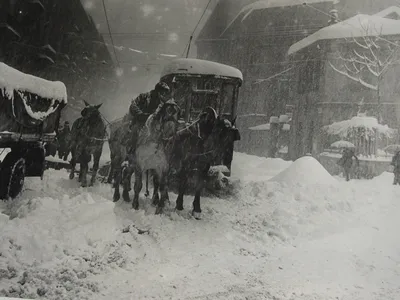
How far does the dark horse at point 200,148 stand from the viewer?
2586 millimetres

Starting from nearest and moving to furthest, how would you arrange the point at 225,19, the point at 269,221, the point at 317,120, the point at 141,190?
1. the point at 317,120
2. the point at 269,221
3. the point at 225,19
4. the point at 141,190

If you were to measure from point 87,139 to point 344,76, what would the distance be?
2435mm

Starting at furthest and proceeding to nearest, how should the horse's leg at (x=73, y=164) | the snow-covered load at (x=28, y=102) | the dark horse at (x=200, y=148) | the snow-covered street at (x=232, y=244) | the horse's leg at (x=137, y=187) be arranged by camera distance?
the horse's leg at (x=73, y=164) < the horse's leg at (x=137, y=187) < the dark horse at (x=200, y=148) < the snow-covered load at (x=28, y=102) < the snow-covered street at (x=232, y=244)

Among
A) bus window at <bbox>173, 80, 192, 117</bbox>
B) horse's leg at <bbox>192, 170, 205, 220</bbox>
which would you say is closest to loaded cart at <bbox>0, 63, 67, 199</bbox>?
bus window at <bbox>173, 80, 192, 117</bbox>

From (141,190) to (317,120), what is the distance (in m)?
1.81

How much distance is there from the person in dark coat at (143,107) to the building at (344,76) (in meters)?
1.03

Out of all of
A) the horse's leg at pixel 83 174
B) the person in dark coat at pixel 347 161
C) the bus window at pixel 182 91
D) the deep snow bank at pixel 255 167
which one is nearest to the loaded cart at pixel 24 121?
the horse's leg at pixel 83 174

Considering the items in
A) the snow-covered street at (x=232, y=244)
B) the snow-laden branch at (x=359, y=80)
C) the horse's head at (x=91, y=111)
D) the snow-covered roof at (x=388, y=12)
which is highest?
the snow-covered roof at (x=388, y=12)

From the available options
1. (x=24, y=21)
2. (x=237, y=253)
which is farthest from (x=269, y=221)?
(x=24, y=21)

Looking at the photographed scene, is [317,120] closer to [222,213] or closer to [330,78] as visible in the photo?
[330,78]

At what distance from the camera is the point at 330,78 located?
92.7 inches

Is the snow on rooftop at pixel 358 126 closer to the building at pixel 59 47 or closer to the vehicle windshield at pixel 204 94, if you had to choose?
the vehicle windshield at pixel 204 94

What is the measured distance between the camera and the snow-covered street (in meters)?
2.08

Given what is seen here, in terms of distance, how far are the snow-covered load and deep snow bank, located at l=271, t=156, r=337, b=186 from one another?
1999 millimetres
